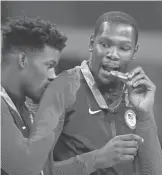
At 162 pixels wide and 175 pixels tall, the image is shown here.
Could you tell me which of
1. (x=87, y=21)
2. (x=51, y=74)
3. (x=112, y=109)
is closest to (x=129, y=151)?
(x=112, y=109)

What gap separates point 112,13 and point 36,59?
0.97 ft

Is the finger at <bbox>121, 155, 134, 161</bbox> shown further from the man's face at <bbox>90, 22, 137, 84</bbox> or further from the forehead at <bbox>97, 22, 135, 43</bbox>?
the forehead at <bbox>97, 22, 135, 43</bbox>

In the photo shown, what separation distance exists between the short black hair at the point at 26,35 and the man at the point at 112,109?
0.43 feet

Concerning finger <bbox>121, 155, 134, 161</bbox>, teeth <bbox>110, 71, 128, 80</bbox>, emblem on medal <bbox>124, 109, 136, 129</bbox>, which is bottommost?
finger <bbox>121, 155, 134, 161</bbox>

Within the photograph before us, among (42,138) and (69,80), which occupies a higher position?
(69,80)

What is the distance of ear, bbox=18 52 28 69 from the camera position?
1.12 metres

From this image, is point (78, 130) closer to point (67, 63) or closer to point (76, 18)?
point (67, 63)

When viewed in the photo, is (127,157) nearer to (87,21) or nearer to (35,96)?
(35,96)

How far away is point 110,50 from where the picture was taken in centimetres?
114

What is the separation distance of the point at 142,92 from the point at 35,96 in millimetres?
343

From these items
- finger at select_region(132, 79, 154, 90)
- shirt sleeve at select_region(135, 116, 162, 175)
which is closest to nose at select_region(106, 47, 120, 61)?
finger at select_region(132, 79, 154, 90)

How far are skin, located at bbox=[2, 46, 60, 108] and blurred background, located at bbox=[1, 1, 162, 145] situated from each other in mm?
49

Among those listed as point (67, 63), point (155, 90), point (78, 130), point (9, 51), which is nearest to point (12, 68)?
point (9, 51)

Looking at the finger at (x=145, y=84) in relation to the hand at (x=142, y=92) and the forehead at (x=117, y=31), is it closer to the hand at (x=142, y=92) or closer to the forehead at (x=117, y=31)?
the hand at (x=142, y=92)
